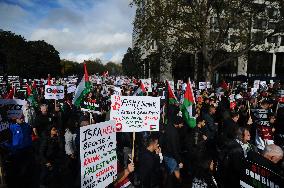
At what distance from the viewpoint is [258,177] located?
4492 millimetres

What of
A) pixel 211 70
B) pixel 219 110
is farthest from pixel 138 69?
pixel 219 110

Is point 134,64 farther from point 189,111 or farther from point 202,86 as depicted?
point 189,111

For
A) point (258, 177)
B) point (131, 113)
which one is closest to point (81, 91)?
point (131, 113)

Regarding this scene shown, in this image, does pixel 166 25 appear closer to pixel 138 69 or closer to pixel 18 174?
pixel 18 174

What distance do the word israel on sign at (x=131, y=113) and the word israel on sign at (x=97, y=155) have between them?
1047 millimetres

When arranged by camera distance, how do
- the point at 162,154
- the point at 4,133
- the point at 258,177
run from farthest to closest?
the point at 4,133
the point at 162,154
the point at 258,177

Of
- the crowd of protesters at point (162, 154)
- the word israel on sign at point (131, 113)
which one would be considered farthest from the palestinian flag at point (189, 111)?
the word israel on sign at point (131, 113)

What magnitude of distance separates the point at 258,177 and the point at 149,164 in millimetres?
2359

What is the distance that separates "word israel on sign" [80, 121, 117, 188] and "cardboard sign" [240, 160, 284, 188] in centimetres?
218

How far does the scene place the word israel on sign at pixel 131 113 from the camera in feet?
23.2

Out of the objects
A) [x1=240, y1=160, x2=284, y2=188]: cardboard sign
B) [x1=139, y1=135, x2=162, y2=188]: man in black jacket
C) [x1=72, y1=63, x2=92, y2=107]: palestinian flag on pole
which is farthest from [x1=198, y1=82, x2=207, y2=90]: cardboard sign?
[x1=240, y1=160, x2=284, y2=188]: cardboard sign

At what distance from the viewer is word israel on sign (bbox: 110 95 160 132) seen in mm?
7066

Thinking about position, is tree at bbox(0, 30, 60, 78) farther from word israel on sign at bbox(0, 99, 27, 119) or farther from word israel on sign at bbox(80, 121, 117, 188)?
word israel on sign at bbox(80, 121, 117, 188)

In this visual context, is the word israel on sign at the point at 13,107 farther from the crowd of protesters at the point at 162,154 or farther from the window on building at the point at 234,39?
the window on building at the point at 234,39
